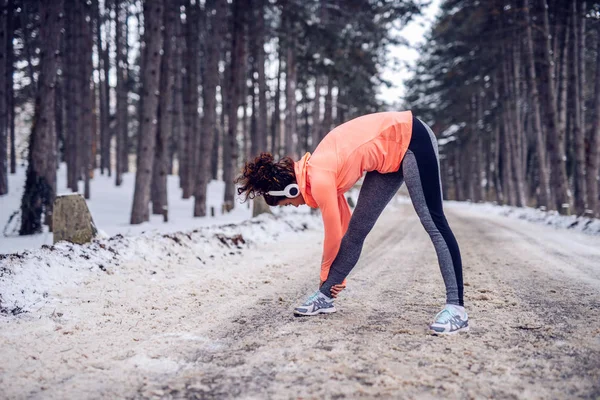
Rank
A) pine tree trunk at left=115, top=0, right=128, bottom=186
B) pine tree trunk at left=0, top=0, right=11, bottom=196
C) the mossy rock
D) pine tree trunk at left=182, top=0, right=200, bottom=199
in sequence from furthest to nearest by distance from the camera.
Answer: pine tree trunk at left=115, top=0, right=128, bottom=186
pine tree trunk at left=182, top=0, right=200, bottom=199
pine tree trunk at left=0, top=0, right=11, bottom=196
the mossy rock

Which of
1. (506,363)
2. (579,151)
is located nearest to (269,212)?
(506,363)

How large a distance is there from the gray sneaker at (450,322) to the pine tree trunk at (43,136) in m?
8.41

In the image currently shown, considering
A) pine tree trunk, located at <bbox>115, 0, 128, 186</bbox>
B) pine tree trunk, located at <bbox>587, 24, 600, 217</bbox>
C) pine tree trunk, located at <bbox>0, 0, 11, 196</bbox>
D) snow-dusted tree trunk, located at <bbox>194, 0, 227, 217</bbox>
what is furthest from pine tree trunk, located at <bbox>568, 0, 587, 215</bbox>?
pine tree trunk, located at <bbox>115, 0, 128, 186</bbox>

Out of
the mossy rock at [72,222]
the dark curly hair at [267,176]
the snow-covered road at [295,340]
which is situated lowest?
the snow-covered road at [295,340]

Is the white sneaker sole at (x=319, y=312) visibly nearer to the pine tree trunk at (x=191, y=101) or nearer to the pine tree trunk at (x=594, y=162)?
the pine tree trunk at (x=594, y=162)

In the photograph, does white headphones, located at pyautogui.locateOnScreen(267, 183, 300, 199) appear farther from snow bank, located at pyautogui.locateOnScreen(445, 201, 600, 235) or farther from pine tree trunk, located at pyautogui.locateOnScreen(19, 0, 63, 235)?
snow bank, located at pyautogui.locateOnScreen(445, 201, 600, 235)

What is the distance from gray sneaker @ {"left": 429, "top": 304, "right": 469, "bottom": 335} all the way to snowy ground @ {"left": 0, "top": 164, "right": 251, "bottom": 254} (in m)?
5.07

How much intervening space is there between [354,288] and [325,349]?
191 centimetres

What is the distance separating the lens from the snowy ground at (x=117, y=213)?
7.91 m

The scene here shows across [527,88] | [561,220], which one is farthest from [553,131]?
[527,88]

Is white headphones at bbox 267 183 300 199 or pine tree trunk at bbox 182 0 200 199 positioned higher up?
pine tree trunk at bbox 182 0 200 199

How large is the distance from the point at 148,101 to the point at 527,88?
62.8 feet

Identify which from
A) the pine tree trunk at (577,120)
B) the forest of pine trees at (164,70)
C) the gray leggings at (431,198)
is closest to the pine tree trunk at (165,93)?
the forest of pine trees at (164,70)

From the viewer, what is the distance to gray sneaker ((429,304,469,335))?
2973 millimetres
